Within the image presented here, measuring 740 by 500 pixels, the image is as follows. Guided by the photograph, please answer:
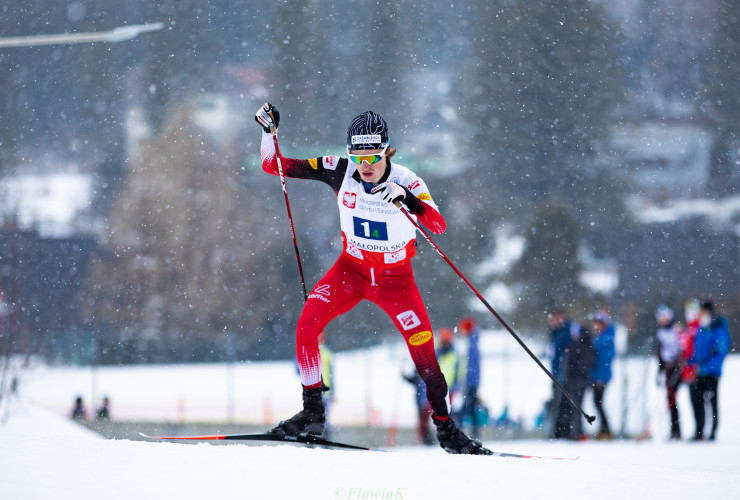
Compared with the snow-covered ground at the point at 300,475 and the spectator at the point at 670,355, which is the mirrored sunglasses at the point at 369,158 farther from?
the spectator at the point at 670,355

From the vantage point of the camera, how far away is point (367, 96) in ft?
104

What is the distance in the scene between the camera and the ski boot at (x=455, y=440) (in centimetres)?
423

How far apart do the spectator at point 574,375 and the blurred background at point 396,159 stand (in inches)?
554

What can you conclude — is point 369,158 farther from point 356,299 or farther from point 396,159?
point 396,159

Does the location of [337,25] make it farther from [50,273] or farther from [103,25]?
[50,273]

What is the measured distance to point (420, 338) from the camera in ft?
13.2

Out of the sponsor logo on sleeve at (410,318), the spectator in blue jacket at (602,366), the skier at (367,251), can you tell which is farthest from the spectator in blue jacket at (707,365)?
the sponsor logo on sleeve at (410,318)

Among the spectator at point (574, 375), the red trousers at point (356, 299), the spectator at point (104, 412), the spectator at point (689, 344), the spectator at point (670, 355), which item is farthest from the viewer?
the spectator at point (104, 412)

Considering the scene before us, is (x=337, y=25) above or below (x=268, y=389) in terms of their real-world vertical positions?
above

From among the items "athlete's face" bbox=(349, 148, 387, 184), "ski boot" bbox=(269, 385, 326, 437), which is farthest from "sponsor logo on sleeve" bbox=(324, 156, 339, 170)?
"ski boot" bbox=(269, 385, 326, 437)

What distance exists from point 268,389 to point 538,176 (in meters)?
13.7

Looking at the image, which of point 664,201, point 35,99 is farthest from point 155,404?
point 35,99
